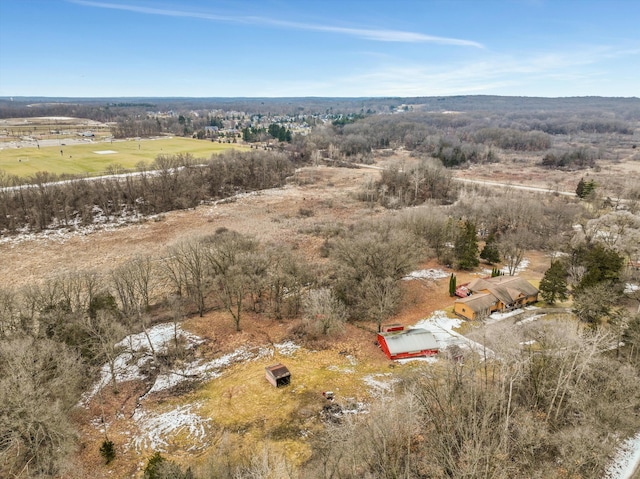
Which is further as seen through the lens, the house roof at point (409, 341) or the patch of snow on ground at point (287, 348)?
the patch of snow on ground at point (287, 348)

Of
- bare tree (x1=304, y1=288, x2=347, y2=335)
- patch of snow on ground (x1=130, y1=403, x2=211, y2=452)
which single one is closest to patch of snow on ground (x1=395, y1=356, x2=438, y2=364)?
bare tree (x1=304, y1=288, x2=347, y2=335)

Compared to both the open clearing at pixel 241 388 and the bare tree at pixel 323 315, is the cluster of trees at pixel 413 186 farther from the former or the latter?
the bare tree at pixel 323 315

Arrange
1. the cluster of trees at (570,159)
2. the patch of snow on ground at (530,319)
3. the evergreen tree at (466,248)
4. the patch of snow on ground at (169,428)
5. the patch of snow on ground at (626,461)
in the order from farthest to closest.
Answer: the cluster of trees at (570,159) → the evergreen tree at (466,248) → the patch of snow on ground at (530,319) → the patch of snow on ground at (169,428) → the patch of snow on ground at (626,461)

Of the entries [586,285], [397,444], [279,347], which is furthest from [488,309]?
[397,444]

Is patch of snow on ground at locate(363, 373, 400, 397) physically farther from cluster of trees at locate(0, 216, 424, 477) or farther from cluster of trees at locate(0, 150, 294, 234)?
cluster of trees at locate(0, 150, 294, 234)

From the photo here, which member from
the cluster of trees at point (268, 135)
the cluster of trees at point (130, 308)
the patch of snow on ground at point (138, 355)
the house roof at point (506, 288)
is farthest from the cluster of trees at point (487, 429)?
the cluster of trees at point (268, 135)

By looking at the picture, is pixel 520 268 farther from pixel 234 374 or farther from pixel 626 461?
pixel 234 374

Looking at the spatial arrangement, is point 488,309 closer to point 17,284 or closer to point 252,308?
point 252,308
